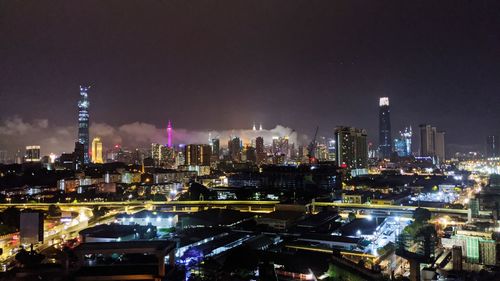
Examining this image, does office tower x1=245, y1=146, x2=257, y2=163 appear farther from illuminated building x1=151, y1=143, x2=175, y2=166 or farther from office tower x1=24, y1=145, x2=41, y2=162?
office tower x1=24, y1=145, x2=41, y2=162

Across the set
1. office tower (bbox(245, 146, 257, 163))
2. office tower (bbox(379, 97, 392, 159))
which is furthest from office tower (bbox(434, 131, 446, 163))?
office tower (bbox(245, 146, 257, 163))

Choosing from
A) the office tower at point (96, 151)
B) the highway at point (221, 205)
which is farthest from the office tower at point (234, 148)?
the highway at point (221, 205)

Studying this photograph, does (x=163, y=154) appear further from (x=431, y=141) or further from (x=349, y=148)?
(x=431, y=141)

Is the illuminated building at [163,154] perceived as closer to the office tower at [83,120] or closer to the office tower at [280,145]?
the office tower at [83,120]

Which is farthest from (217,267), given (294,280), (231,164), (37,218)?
(231,164)

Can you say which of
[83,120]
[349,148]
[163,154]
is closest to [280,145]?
[163,154]

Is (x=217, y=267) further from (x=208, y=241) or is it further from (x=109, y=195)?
→ (x=109, y=195)
